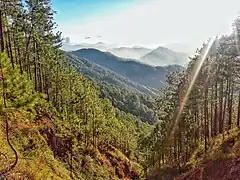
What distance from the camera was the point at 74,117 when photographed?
4681 centimetres

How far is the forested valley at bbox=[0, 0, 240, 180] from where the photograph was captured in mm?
20547

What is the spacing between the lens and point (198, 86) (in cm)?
3553

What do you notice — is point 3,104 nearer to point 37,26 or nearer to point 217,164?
point 217,164

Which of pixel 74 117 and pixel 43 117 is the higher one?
pixel 43 117

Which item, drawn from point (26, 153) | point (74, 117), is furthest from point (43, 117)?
point (26, 153)

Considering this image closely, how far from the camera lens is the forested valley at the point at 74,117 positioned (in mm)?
20547

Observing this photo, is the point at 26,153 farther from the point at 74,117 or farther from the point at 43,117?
the point at 74,117

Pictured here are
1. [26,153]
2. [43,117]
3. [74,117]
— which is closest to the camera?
[26,153]

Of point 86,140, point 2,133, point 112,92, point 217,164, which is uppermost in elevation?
point 2,133

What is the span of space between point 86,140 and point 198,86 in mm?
25147

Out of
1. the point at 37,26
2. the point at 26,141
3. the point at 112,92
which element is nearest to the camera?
the point at 26,141

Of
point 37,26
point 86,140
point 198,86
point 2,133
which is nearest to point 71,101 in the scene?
point 86,140

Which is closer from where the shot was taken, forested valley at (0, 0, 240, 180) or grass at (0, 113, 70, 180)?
grass at (0, 113, 70, 180)

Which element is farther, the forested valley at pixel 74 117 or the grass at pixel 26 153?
the forested valley at pixel 74 117
